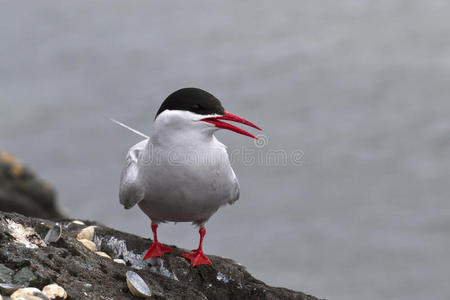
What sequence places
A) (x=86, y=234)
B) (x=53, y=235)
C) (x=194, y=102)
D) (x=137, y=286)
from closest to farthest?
1. (x=137, y=286)
2. (x=53, y=235)
3. (x=194, y=102)
4. (x=86, y=234)

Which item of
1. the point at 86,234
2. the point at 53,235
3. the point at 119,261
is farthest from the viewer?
the point at 86,234

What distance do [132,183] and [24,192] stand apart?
449cm

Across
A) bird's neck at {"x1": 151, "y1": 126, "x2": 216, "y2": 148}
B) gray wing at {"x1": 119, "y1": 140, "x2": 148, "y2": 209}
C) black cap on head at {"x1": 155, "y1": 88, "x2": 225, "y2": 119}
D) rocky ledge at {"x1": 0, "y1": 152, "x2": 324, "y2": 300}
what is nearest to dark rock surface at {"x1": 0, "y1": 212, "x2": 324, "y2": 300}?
rocky ledge at {"x1": 0, "y1": 152, "x2": 324, "y2": 300}

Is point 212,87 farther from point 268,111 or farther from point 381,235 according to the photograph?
point 381,235

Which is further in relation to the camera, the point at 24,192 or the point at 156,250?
the point at 24,192

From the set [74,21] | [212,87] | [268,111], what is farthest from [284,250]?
[74,21]

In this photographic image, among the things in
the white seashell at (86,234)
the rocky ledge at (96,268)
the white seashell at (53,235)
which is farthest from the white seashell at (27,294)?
Answer: the white seashell at (86,234)

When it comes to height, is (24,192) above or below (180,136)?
above

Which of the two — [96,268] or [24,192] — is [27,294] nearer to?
[96,268]

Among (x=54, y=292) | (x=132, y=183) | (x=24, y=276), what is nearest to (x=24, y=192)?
(x=132, y=183)

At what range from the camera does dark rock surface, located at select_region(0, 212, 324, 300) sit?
A: 3961mm

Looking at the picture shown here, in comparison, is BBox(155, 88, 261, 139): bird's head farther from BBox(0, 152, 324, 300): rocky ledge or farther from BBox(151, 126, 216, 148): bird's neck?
BBox(0, 152, 324, 300): rocky ledge

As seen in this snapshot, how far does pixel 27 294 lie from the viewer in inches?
→ 143

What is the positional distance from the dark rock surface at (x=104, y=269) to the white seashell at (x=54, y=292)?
0.19 ft
